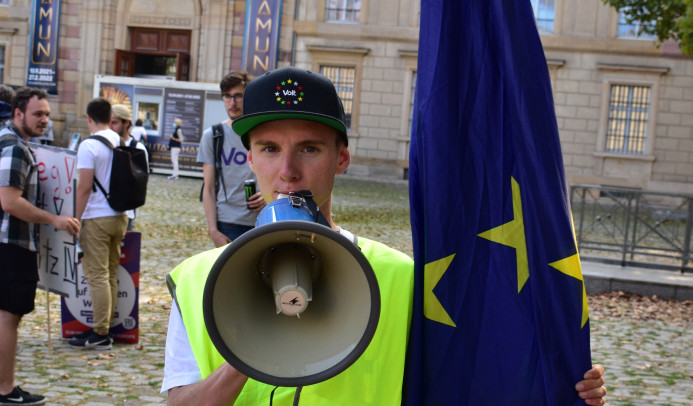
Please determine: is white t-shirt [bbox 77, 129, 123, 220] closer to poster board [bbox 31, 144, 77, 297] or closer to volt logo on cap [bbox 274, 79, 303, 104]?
poster board [bbox 31, 144, 77, 297]

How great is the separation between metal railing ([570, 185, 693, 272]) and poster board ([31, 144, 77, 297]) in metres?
7.16

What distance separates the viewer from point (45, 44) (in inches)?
1231

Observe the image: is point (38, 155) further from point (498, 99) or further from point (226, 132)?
point (498, 99)

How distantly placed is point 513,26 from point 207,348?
0.96 meters

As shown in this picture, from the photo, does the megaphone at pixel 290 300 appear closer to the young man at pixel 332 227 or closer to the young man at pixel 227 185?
the young man at pixel 332 227

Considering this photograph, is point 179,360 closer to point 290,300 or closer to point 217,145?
point 290,300

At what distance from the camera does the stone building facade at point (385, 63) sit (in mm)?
27719

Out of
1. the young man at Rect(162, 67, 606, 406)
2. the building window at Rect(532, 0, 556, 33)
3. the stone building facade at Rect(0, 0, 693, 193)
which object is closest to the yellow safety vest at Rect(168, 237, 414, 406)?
the young man at Rect(162, 67, 606, 406)

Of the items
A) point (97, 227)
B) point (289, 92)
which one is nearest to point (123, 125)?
point (97, 227)

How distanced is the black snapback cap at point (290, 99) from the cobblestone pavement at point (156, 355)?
3.87m

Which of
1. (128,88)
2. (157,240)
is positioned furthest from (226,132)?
(128,88)

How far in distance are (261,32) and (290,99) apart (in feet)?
94.5

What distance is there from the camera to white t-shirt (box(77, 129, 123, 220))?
6230mm

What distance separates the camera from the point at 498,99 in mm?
1820
